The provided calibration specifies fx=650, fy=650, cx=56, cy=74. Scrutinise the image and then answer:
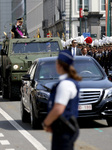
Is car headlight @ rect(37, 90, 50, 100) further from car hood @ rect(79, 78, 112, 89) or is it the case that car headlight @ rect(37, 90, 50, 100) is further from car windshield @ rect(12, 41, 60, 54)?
car windshield @ rect(12, 41, 60, 54)

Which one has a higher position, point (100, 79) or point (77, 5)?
point (77, 5)

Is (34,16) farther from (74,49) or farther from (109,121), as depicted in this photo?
(109,121)

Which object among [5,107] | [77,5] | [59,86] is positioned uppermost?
[77,5]

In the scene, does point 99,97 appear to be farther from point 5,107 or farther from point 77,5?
point 77,5

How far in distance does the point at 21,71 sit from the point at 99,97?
9.47 meters

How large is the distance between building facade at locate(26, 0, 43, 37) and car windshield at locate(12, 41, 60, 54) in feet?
280

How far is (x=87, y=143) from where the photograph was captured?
10922mm

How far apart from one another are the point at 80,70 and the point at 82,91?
1597 millimetres

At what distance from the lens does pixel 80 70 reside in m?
14.4

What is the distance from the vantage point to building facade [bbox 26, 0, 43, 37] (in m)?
113

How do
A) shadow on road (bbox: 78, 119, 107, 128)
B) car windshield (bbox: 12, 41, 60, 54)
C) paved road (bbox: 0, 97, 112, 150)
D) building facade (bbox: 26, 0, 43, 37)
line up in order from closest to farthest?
paved road (bbox: 0, 97, 112, 150), shadow on road (bbox: 78, 119, 107, 128), car windshield (bbox: 12, 41, 60, 54), building facade (bbox: 26, 0, 43, 37)

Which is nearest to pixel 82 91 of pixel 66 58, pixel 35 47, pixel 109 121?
pixel 109 121

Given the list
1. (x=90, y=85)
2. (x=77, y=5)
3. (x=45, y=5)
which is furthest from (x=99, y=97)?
(x=45, y=5)

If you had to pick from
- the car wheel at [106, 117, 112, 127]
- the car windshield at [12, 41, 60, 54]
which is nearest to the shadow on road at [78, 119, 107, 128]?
the car wheel at [106, 117, 112, 127]
